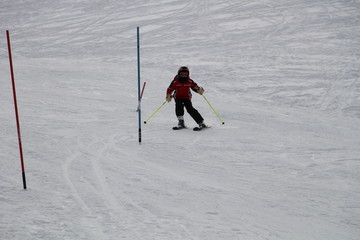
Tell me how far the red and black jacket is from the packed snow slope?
0.80 m

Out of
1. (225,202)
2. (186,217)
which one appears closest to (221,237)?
(186,217)

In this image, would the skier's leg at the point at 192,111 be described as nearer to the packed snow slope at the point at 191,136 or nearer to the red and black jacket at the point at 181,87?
the red and black jacket at the point at 181,87

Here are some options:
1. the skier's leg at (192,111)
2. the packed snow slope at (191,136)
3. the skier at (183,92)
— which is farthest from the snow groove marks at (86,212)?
the skier's leg at (192,111)

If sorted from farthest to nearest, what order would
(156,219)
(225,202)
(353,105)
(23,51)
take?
(23,51)
(353,105)
(225,202)
(156,219)

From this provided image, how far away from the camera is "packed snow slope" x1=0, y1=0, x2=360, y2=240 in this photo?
4.27 meters

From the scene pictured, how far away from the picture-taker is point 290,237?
4012 mm

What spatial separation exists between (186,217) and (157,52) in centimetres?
1278

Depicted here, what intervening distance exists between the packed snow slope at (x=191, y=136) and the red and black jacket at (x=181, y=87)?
0.80 m

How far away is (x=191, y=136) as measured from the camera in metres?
7.92

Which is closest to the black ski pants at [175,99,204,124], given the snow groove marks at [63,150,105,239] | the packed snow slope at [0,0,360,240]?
the packed snow slope at [0,0,360,240]

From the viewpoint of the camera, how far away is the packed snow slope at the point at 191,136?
4.27 meters

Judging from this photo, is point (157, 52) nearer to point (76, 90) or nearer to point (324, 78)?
point (76, 90)

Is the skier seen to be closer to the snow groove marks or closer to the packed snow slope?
the packed snow slope

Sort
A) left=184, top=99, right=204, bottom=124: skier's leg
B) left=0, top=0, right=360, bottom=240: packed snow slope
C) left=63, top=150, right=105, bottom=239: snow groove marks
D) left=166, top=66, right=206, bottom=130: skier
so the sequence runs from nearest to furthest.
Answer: left=63, top=150, right=105, bottom=239: snow groove marks < left=0, top=0, right=360, bottom=240: packed snow slope < left=166, top=66, right=206, bottom=130: skier < left=184, top=99, right=204, bottom=124: skier's leg
